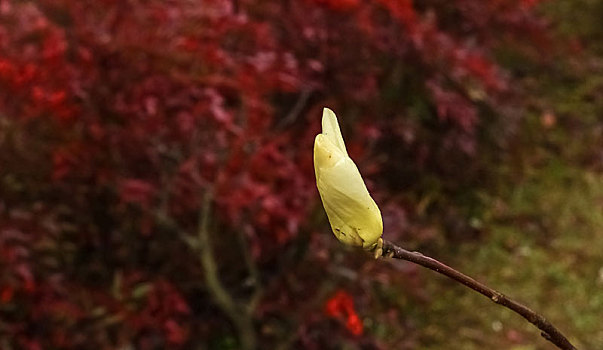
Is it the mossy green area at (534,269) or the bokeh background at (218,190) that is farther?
the mossy green area at (534,269)

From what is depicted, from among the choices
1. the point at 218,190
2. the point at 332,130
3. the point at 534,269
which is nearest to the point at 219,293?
the point at 218,190

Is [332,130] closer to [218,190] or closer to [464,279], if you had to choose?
[464,279]

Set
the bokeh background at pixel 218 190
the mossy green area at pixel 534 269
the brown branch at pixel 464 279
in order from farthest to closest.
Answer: the mossy green area at pixel 534 269, the bokeh background at pixel 218 190, the brown branch at pixel 464 279

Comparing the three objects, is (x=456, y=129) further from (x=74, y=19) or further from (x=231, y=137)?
(x=74, y=19)

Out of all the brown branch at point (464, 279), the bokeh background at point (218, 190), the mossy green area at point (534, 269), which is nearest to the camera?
the brown branch at point (464, 279)

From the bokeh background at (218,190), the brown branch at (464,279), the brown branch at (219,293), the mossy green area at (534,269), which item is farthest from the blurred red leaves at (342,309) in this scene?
the brown branch at (464,279)

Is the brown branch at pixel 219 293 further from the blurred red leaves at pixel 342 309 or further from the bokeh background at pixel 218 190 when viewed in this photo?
the blurred red leaves at pixel 342 309

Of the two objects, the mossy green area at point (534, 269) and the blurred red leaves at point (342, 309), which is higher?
the blurred red leaves at point (342, 309)
